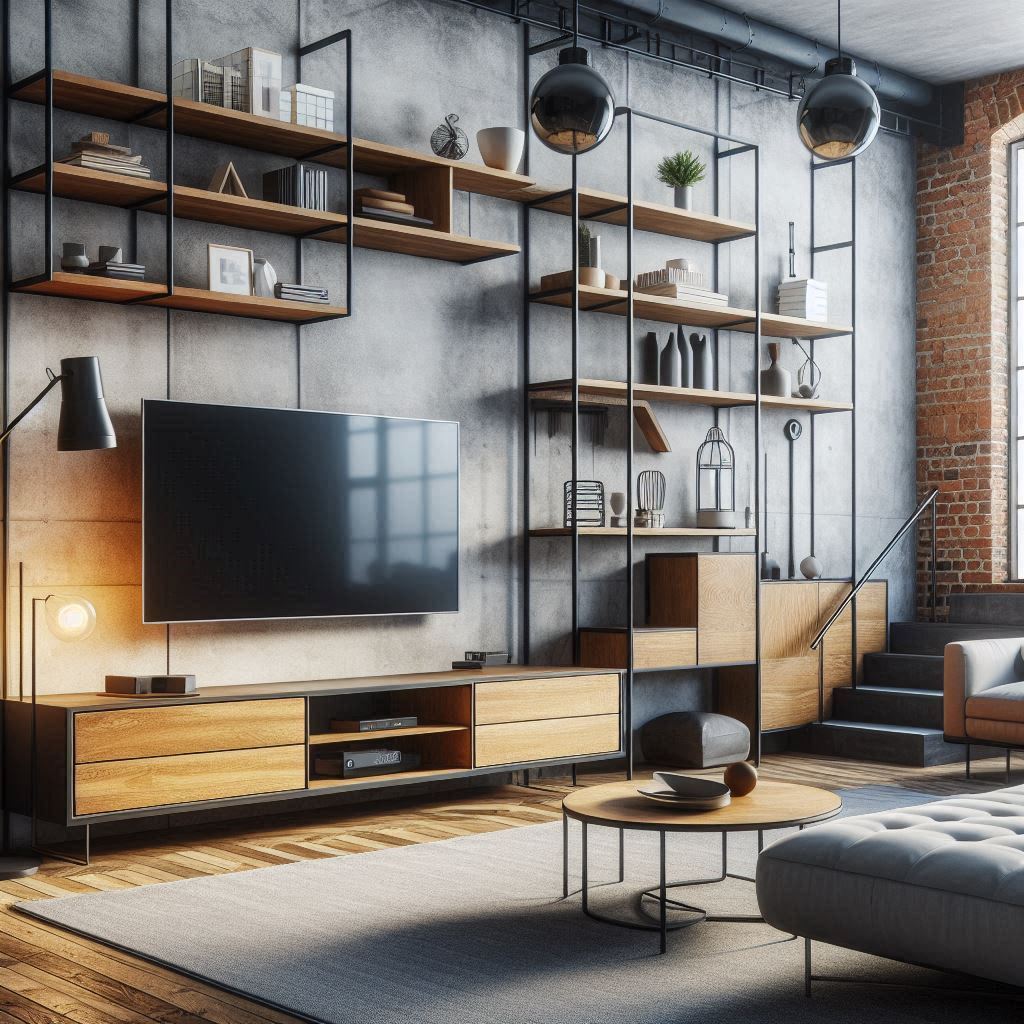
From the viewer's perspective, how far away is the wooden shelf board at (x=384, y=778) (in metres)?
5.32

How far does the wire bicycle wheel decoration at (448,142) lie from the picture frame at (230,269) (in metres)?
1.13

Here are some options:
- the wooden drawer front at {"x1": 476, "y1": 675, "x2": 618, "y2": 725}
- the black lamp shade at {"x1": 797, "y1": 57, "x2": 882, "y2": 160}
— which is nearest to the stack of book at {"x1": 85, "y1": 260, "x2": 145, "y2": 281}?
the wooden drawer front at {"x1": 476, "y1": 675, "x2": 618, "y2": 725}

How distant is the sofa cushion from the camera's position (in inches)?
247

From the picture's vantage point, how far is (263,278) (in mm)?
5453

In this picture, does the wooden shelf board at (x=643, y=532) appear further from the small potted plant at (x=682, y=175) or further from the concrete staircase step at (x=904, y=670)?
the small potted plant at (x=682, y=175)

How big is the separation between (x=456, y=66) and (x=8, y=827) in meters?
3.80

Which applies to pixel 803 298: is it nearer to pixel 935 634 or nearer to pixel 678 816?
pixel 935 634

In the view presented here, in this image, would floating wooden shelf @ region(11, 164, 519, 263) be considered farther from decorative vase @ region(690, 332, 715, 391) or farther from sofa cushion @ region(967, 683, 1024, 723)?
sofa cushion @ region(967, 683, 1024, 723)

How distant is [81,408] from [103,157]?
936 millimetres

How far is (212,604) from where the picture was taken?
17.4ft

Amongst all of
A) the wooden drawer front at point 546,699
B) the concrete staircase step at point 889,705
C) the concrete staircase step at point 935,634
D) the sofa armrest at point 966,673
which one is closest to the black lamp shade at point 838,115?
the wooden drawer front at point 546,699

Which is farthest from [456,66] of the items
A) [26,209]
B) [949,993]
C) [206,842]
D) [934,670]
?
[949,993]

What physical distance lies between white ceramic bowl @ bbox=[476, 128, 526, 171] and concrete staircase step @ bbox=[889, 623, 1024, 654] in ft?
12.3

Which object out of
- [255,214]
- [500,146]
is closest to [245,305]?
[255,214]
